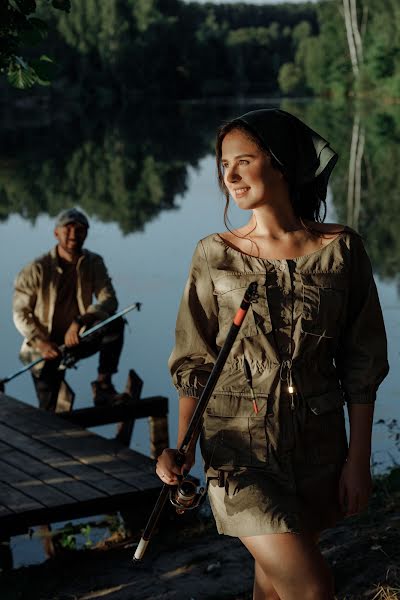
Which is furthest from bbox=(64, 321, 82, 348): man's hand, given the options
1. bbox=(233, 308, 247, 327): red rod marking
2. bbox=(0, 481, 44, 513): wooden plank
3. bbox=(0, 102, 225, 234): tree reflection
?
bbox=(0, 102, 225, 234): tree reflection

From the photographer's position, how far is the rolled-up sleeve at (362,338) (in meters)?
2.81

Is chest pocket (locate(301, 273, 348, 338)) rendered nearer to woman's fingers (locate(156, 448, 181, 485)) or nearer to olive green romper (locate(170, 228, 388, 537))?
olive green romper (locate(170, 228, 388, 537))

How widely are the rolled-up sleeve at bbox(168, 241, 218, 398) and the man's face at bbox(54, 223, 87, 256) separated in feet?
15.5

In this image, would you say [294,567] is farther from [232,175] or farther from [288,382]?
[232,175]

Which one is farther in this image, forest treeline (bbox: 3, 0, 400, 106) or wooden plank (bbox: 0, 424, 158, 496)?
forest treeline (bbox: 3, 0, 400, 106)

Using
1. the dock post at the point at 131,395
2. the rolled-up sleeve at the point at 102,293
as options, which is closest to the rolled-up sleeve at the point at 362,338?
the dock post at the point at 131,395

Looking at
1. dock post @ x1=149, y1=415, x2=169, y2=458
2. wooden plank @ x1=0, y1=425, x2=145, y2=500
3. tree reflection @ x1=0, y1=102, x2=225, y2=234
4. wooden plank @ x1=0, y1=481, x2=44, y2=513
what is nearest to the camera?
wooden plank @ x1=0, y1=481, x2=44, y2=513

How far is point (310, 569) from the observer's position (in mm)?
2668

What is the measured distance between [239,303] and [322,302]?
193 millimetres

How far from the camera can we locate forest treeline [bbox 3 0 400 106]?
2655 inches

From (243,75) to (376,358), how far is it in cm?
10724

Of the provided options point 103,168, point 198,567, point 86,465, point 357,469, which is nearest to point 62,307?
point 86,465

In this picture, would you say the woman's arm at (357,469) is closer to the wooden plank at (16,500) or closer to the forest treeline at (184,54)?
the wooden plank at (16,500)

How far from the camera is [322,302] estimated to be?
2.78 metres
